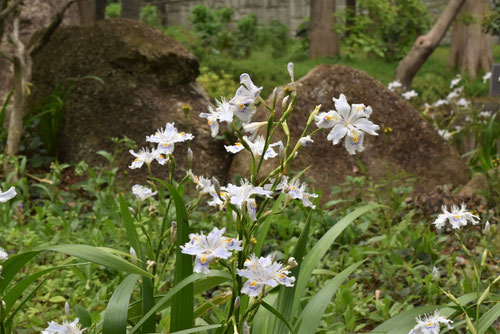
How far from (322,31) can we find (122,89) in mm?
10148

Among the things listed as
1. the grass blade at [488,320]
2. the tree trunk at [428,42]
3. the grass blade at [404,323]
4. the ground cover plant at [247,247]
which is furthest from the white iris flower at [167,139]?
the tree trunk at [428,42]

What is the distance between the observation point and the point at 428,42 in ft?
31.6

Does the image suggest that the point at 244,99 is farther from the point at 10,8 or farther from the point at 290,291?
the point at 10,8

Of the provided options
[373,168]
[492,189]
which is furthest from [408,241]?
[373,168]

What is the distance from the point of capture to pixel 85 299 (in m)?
3.31

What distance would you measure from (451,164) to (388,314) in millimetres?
2929

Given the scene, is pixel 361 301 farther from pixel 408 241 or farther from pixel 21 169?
pixel 21 169

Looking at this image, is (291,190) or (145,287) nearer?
(291,190)

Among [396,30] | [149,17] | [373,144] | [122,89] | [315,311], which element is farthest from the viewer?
[149,17]

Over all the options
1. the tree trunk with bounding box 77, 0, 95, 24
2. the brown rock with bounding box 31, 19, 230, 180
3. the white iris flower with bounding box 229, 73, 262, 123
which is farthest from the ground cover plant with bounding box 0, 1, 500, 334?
the tree trunk with bounding box 77, 0, 95, 24

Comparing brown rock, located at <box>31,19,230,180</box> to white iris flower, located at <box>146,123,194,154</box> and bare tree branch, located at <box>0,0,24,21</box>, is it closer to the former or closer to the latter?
bare tree branch, located at <box>0,0,24,21</box>

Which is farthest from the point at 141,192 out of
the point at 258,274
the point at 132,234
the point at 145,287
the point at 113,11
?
the point at 113,11

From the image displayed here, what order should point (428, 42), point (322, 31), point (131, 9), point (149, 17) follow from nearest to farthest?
point (428, 42)
point (131, 9)
point (322, 31)
point (149, 17)

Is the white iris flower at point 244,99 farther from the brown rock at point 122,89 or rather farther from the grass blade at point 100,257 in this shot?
the brown rock at point 122,89
